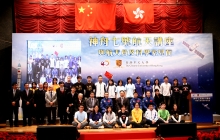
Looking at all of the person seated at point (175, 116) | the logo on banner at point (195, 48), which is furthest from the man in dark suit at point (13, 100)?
the logo on banner at point (195, 48)

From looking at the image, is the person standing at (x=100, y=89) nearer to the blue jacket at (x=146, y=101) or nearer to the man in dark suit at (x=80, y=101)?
the man in dark suit at (x=80, y=101)

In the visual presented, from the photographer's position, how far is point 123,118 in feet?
30.4

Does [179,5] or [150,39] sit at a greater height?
[179,5]

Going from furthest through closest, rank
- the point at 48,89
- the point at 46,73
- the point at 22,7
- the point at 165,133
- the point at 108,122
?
the point at 22,7, the point at 46,73, the point at 48,89, the point at 108,122, the point at 165,133

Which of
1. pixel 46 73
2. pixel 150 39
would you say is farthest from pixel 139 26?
pixel 46 73

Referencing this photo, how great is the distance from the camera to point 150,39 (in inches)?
443

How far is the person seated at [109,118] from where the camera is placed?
29.9 feet

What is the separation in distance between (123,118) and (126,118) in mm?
91

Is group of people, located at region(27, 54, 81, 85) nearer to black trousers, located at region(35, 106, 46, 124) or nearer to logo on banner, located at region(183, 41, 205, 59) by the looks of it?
black trousers, located at region(35, 106, 46, 124)

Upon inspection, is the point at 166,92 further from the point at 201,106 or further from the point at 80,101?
the point at 80,101

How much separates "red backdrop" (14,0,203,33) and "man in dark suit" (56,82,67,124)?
2.84 metres

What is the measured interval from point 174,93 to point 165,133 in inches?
148

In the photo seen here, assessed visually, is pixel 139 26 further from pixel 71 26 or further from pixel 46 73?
pixel 46 73

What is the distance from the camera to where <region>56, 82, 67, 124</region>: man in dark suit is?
380 inches
